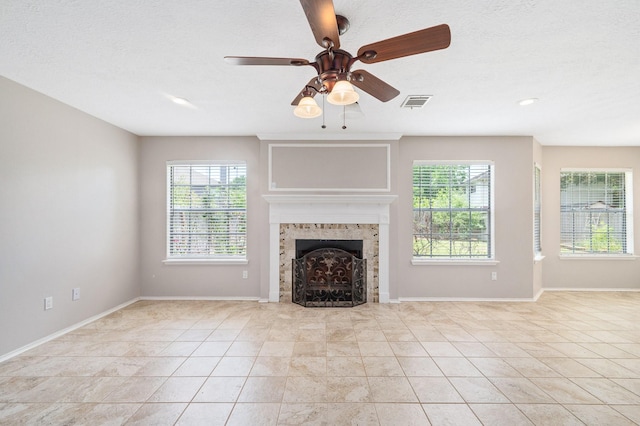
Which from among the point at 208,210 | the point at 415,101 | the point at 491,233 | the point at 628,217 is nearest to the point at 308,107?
the point at 415,101

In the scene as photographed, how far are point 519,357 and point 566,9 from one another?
2.71 meters

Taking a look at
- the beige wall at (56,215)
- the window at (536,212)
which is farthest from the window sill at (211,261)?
the window at (536,212)

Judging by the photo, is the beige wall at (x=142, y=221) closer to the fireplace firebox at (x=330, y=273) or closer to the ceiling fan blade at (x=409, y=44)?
the fireplace firebox at (x=330, y=273)

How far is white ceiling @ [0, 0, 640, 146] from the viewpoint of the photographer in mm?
1700

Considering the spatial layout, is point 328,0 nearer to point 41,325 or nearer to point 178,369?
point 178,369

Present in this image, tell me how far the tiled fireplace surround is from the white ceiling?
1230mm

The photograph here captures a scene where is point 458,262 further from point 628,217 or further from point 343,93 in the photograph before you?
point 343,93

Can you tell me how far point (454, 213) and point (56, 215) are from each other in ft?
16.7

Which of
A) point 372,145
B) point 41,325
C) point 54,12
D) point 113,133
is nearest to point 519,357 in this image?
point 372,145

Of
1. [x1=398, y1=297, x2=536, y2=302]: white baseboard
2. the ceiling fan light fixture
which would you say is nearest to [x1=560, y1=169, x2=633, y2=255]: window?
[x1=398, y1=297, x2=536, y2=302]: white baseboard

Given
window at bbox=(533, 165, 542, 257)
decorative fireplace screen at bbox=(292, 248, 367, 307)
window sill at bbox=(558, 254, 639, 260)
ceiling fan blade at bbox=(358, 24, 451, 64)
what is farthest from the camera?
window sill at bbox=(558, 254, 639, 260)

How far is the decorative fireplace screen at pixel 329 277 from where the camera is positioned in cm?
424

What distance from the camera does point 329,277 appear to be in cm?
430

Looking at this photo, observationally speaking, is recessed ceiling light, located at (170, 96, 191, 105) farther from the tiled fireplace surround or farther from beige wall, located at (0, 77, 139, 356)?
the tiled fireplace surround
